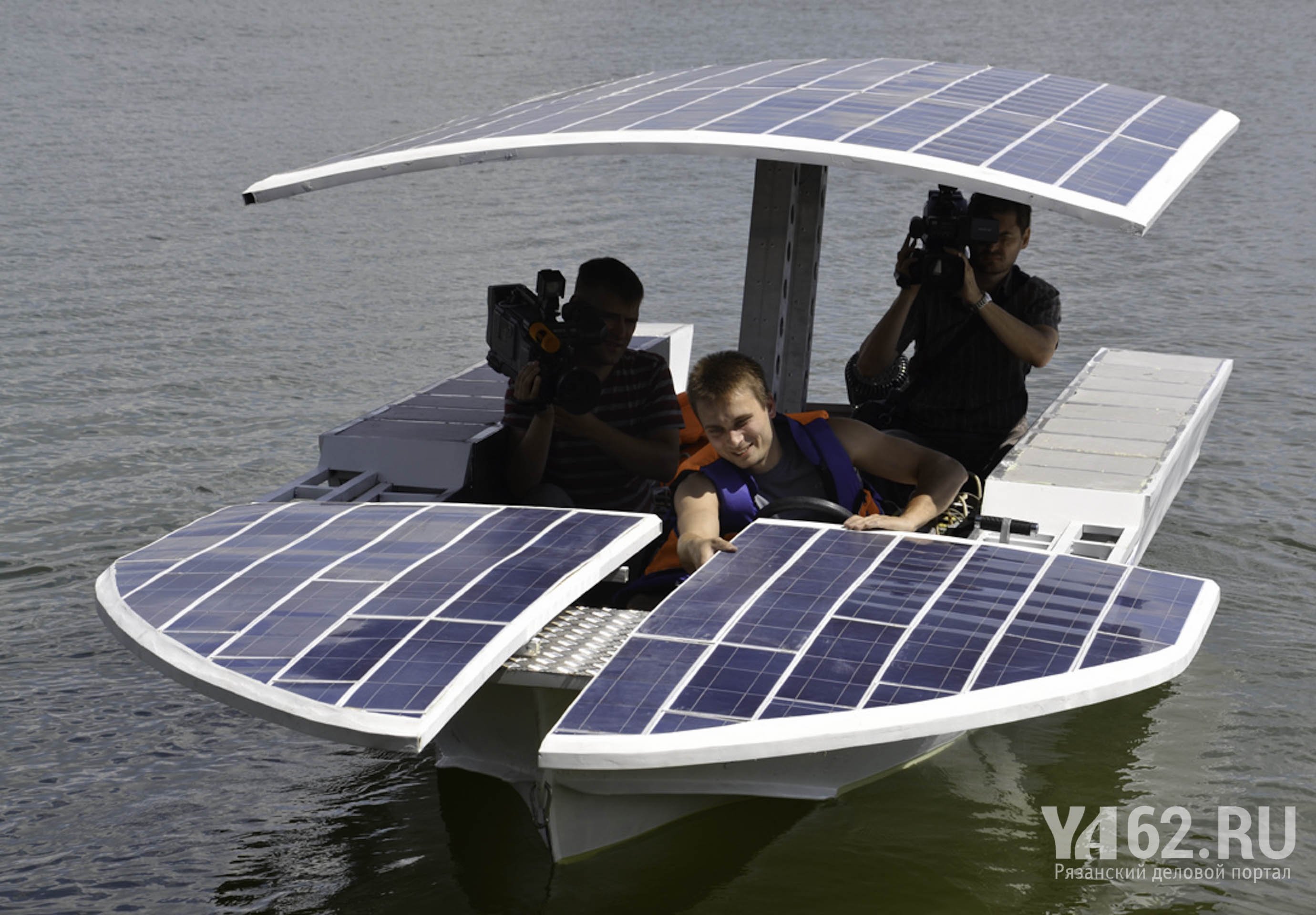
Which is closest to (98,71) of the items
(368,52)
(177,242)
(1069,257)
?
(368,52)

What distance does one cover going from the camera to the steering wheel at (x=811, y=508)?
4668mm

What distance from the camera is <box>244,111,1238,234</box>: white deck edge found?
4586mm

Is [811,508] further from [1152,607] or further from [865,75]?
[865,75]

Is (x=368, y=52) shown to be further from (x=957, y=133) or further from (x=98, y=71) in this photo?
(x=957, y=133)

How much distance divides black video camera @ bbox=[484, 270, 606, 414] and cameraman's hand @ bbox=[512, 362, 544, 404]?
1cm

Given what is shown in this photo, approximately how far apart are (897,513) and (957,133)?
1362 millimetres

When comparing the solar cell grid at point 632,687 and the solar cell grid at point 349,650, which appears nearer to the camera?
the solar cell grid at point 632,687

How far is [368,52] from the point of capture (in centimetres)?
2870

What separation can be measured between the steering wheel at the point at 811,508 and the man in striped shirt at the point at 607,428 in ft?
2.67

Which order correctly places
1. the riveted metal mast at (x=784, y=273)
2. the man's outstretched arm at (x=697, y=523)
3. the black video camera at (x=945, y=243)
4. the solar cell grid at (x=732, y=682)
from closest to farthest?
the solar cell grid at (x=732, y=682), the man's outstretched arm at (x=697, y=523), the black video camera at (x=945, y=243), the riveted metal mast at (x=784, y=273)

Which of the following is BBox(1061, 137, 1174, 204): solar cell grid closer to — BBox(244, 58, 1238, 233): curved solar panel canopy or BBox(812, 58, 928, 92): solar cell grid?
BBox(244, 58, 1238, 233): curved solar panel canopy

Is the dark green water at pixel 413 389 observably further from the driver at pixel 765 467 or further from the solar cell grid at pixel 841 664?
the solar cell grid at pixel 841 664

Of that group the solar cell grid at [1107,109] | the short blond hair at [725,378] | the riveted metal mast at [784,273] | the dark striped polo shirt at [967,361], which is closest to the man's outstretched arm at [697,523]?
the short blond hair at [725,378]

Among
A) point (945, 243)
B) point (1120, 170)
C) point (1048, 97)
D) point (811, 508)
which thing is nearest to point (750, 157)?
point (811, 508)
